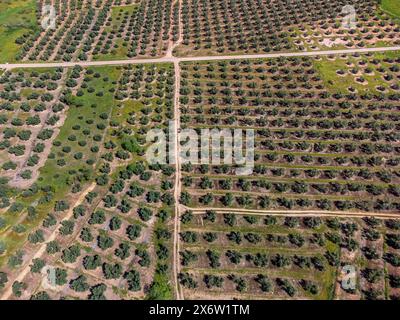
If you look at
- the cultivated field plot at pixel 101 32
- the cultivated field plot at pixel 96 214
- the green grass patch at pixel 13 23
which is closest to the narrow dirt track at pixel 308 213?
the cultivated field plot at pixel 96 214

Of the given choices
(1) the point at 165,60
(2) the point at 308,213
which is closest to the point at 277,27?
(1) the point at 165,60

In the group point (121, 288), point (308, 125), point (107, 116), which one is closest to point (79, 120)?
point (107, 116)

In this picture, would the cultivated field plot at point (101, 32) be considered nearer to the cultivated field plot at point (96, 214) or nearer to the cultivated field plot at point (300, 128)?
the cultivated field plot at point (300, 128)

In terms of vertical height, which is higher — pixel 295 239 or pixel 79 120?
pixel 79 120

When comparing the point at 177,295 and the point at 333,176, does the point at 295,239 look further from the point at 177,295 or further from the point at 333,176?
the point at 177,295

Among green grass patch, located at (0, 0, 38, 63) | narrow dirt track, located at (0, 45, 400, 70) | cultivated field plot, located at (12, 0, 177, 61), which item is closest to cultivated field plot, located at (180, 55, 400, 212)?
narrow dirt track, located at (0, 45, 400, 70)

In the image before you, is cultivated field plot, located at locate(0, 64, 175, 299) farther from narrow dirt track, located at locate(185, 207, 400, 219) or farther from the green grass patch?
the green grass patch

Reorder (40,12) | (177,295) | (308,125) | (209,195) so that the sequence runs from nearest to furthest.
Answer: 1. (177,295)
2. (209,195)
3. (308,125)
4. (40,12)
